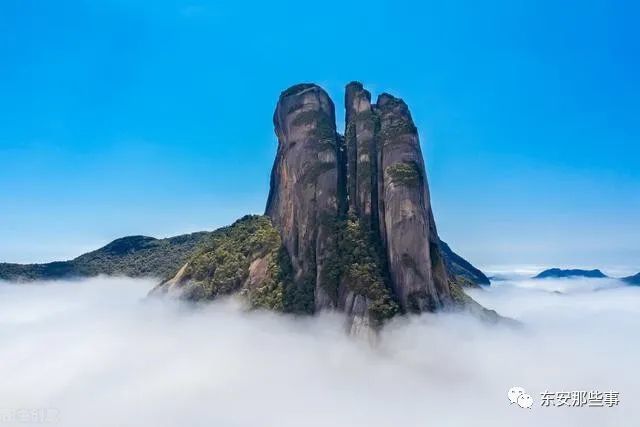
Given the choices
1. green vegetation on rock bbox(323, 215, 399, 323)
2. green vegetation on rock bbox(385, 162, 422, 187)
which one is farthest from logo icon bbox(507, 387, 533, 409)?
green vegetation on rock bbox(385, 162, 422, 187)

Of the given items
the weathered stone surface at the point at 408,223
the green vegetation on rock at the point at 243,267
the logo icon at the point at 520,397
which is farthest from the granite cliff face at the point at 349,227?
the logo icon at the point at 520,397

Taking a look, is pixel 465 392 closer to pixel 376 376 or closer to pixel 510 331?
pixel 376 376

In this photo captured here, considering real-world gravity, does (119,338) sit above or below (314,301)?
below

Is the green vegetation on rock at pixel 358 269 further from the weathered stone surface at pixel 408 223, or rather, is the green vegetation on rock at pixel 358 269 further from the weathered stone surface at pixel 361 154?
the weathered stone surface at pixel 361 154

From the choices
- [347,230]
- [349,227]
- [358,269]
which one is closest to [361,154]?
[349,227]

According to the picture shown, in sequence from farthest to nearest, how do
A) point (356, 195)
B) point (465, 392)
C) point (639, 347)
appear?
point (639, 347)
point (356, 195)
point (465, 392)

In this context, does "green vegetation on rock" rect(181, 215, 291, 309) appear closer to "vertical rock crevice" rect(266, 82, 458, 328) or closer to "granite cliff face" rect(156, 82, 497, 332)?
"granite cliff face" rect(156, 82, 497, 332)

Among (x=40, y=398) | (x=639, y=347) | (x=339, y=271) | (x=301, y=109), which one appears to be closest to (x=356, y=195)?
(x=339, y=271)
